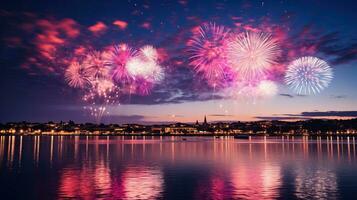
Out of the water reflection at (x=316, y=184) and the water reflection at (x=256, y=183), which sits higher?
the water reflection at (x=256, y=183)

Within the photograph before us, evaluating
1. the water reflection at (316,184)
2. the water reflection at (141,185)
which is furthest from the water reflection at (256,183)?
the water reflection at (141,185)

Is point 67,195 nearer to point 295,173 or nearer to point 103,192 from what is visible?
point 103,192

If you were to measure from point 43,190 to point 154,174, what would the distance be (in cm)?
1231

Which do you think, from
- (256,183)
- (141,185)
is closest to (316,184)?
(256,183)

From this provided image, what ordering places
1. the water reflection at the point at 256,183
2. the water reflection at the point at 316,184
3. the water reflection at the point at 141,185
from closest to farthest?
the water reflection at the point at 141,185 < the water reflection at the point at 256,183 < the water reflection at the point at 316,184

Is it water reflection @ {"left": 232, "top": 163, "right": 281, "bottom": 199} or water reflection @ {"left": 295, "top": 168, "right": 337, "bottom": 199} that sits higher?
water reflection @ {"left": 232, "top": 163, "right": 281, "bottom": 199}

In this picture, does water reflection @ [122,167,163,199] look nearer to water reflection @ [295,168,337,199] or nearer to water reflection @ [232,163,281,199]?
water reflection @ [232,163,281,199]

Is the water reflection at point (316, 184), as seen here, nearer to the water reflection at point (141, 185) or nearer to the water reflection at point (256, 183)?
the water reflection at point (256, 183)

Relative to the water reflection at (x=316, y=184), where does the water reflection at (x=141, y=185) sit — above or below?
above

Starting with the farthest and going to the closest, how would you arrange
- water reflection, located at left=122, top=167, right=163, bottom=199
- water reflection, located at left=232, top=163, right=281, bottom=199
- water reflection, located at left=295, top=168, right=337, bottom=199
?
water reflection, located at left=295, top=168, right=337, bottom=199 < water reflection, located at left=232, top=163, right=281, bottom=199 < water reflection, located at left=122, top=167, right=163, bottom=199

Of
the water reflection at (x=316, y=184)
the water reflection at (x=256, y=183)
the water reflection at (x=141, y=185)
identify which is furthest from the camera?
the water reflection at (x=316, y=184)

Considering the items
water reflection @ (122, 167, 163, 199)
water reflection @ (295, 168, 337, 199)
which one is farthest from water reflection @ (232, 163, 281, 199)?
water reflection @ (122, 167, 163, 199)

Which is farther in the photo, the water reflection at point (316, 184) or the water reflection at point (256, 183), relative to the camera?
the water reflection at point (316, 184)

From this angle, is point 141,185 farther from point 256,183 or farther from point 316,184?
point 316,184
